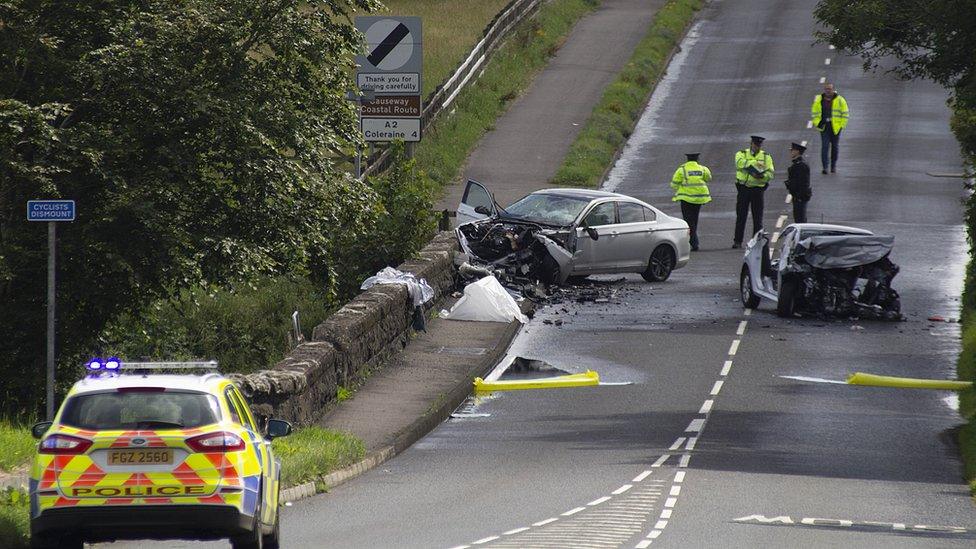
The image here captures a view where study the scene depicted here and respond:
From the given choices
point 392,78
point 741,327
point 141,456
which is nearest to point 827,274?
point 741,327

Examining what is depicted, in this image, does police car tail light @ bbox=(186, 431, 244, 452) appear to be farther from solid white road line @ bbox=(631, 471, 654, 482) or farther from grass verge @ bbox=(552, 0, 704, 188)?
grass verge @ bbox=(552, 0, 704, 188)

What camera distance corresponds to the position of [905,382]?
71.6ft

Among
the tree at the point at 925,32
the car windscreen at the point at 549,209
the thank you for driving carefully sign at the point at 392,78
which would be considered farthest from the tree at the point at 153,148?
the car windscreen at the point at 549,209

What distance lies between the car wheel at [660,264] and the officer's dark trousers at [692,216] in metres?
2.76

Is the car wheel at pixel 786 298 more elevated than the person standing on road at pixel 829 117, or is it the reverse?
the person standing on road at pixel 829 117

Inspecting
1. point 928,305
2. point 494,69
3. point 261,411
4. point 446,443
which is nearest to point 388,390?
point 446,443

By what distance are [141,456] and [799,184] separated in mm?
23697

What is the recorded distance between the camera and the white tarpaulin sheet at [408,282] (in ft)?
79.0

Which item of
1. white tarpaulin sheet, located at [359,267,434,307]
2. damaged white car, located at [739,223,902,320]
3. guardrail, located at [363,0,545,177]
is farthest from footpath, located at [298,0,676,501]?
damaged white car, located at [739,223,902,320]

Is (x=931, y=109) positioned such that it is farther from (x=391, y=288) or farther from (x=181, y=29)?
(x=181, y=29)

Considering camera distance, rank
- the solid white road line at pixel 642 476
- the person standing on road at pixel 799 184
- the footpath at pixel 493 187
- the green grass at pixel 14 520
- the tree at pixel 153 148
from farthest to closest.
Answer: the person standing on road at pixel 799 184 → the footpath at pixel 493 187 → the tree at pixel 153 148 → the solid white road line at pixel 642 476 → the green grass at pixel 14 520

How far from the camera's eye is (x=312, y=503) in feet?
48.5

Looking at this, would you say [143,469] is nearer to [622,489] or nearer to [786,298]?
[622,489]

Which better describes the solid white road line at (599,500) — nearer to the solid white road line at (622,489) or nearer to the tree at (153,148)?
the solid white road line at (622,489)
